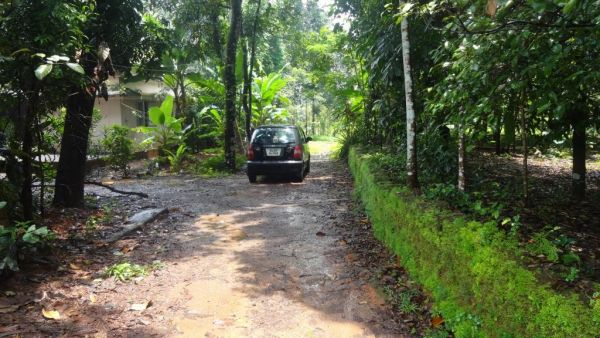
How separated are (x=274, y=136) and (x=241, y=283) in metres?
7.31

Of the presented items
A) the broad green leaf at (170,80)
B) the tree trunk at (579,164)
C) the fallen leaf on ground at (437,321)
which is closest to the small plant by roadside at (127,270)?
the fallen leaf on ground at (437,321)

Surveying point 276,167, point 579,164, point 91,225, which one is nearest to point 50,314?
point 91,225

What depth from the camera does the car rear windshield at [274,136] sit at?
1203 centimetres

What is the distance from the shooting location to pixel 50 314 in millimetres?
4141

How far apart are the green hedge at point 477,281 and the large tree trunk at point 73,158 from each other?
542 cm

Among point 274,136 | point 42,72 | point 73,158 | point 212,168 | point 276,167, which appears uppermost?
point 42,72

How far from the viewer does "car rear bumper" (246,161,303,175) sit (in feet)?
39.2

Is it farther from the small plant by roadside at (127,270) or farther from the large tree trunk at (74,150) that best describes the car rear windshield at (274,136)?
the small plant by roadside at (127,270)

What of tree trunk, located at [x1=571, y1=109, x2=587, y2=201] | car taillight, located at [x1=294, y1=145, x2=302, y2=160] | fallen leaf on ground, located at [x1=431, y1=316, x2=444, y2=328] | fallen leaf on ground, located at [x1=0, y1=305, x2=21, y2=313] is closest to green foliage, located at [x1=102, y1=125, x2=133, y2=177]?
car taillight, located at [x1=294, y1=145, x2=302, y2=160]

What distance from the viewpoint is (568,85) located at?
11.9 ft

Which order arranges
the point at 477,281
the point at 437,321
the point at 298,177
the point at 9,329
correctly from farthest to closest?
the point at 298,177 < the point at 437,321 < the point at 9,329 < the point at 477,281

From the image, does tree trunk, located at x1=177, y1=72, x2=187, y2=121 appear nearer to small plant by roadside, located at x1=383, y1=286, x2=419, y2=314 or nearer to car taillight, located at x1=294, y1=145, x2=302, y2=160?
car taillight, located at x1=294, y1=145, x2=302, y2=160

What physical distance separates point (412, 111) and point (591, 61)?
104 inches

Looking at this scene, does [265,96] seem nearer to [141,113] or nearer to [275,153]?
[141,113]
